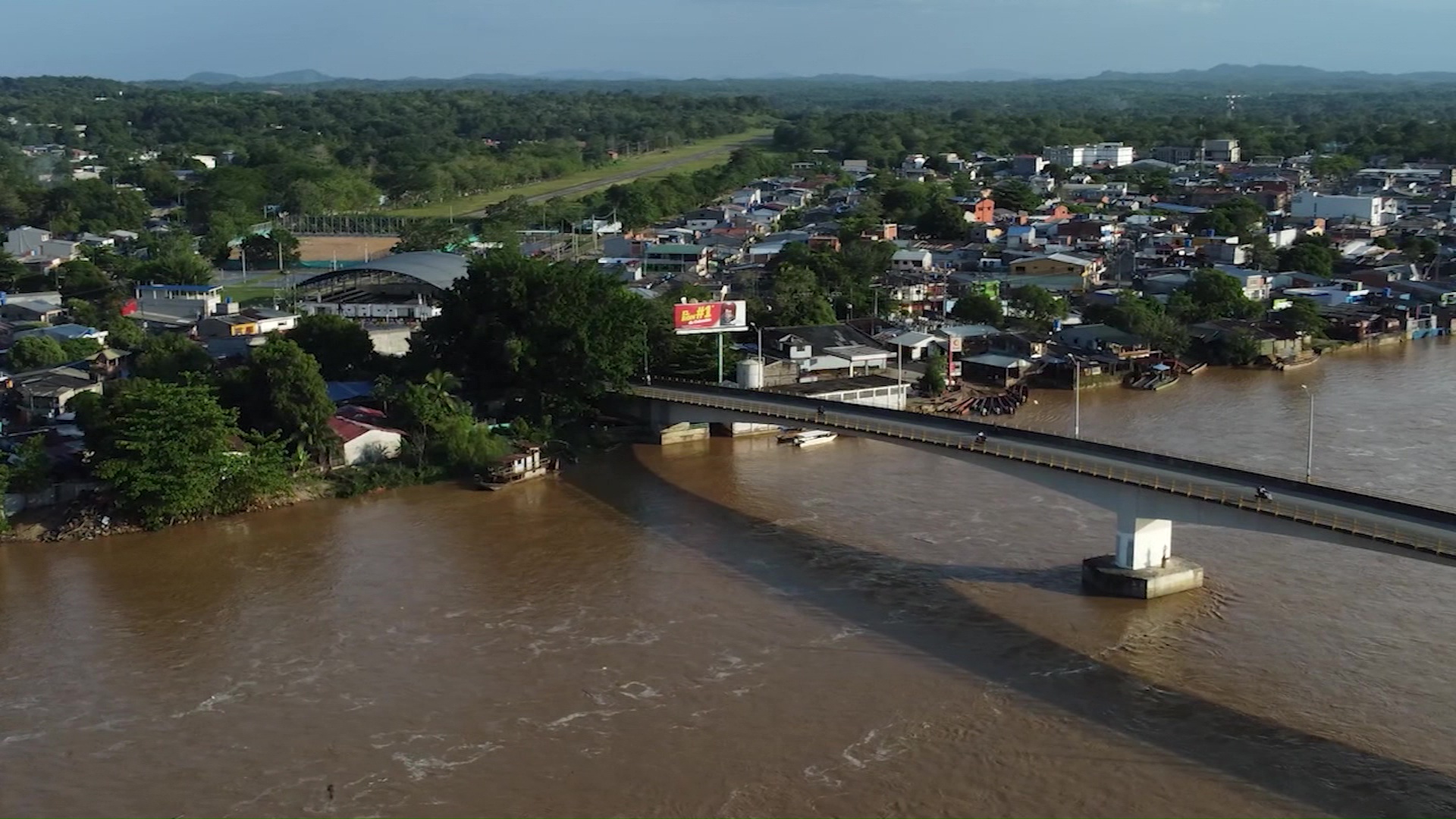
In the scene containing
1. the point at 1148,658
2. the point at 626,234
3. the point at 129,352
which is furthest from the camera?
the point at 626,234

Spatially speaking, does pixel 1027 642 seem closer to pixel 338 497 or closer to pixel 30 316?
pixel 338 497

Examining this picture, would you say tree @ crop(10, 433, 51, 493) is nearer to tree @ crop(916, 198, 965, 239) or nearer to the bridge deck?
the bridge deck

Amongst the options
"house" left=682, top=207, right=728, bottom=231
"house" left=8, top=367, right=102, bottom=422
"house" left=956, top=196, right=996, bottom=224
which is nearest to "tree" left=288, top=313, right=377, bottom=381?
"house" left=8, top=367, right=102, bottom=422

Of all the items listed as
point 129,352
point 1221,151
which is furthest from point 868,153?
point 129,352

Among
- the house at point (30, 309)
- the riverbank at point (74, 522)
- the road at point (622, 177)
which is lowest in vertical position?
the riverbank at point (74, 522)

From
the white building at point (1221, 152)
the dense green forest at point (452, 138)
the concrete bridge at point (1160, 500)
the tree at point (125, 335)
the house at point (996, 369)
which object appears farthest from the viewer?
the white building at point (1221, 152)

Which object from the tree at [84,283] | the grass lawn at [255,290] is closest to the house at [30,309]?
the tree at [84,283]

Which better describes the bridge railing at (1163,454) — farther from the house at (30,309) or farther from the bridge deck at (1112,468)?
the house at (30,309)

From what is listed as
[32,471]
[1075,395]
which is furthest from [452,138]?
[32,471]
